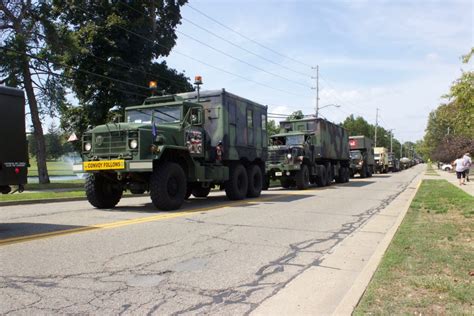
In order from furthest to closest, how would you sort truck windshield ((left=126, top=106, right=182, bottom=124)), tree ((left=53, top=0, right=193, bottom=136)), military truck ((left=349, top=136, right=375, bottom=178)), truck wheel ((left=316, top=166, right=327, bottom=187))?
military truck ((left=349, top=136, right=375, bottom=178)) < tree ((left=53, top=0, right=193, bottom=136)) < truck wheel ((left=316, top=166, right=327, bottom=187)) < truck windshield ((left=126, top=106, right=182, bottom=124))

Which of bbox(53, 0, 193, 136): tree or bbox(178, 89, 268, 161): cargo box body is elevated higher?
bbox(53, 0, 193, 136): tree

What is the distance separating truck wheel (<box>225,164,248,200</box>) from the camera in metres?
15.4

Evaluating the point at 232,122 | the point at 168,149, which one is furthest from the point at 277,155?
the point at 168,149

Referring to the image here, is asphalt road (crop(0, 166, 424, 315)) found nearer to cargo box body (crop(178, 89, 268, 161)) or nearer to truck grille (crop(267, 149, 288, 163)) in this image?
cargo box body (crop(178, 89, 268, 161))

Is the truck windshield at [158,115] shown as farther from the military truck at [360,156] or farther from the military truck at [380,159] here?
the military truck at [380,159]

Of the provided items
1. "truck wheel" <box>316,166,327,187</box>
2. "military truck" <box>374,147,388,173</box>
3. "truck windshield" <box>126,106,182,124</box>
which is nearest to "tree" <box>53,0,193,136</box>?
"truck wheel" <box>316,166,327,187</box>

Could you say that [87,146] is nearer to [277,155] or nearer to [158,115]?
[158,115]

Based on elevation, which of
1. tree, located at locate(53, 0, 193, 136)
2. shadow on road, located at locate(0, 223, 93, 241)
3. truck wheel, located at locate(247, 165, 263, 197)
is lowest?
shadow on road, located at locate(0, 223, 93, 241)

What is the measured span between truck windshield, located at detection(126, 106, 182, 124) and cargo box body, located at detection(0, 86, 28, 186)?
16.4 ft

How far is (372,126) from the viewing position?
420ft

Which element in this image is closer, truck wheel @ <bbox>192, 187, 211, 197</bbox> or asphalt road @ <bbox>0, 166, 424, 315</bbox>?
asphalt road @ <bbox>0, 166, 424, 315</bbox>

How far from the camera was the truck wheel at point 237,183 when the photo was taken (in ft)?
50.7

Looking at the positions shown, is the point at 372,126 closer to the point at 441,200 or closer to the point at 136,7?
the point at 136,7

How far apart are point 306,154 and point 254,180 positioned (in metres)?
6.45
